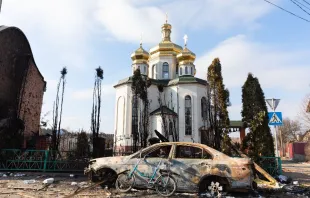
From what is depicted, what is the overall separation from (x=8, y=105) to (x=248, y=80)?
542 inches

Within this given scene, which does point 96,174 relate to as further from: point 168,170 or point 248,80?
point 248,80

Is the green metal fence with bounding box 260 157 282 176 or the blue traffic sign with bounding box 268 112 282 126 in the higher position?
the blue traffic sign with bounding box 268 112 282 126

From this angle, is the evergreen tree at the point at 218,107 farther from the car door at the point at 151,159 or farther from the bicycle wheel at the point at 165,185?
the bicycle wheel at the point at 165,185

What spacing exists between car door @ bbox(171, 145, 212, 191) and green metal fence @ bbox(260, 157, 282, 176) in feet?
16.0

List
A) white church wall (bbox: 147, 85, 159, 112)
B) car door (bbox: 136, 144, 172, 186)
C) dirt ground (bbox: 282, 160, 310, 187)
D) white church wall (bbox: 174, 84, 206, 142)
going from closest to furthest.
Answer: car door (bbox: 136, 144, 172, 186) < dirt ground (bbox: 282, 160, 310, 187) < white church wall (bbox: 174, 84, 206, 142) < white church wall (bbox: 147, 85, 159, 112)

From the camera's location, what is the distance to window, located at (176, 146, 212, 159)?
23.5 feet

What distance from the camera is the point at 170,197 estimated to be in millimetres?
6660

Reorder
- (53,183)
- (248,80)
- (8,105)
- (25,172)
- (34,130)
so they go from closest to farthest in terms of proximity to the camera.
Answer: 1. (53,183)
2. (25,172)
3. (248,80)
4. (8,105)
5. (34,130)

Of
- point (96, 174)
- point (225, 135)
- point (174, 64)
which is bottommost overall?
point (96, 174)

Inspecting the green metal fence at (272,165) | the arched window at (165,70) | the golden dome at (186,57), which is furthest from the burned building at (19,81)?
the arched window at (165,70)

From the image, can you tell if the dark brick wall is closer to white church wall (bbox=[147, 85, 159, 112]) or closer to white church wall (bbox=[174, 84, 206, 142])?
white church wall (bbox=[147, 85, 159, 112])

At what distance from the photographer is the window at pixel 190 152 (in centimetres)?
716

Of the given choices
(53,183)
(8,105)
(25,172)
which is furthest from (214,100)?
(8,105)

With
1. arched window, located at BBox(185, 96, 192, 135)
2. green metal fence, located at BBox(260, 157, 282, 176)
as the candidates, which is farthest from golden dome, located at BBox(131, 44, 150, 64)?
green metal fence, located at BBox(260, 157, 282, 176)
